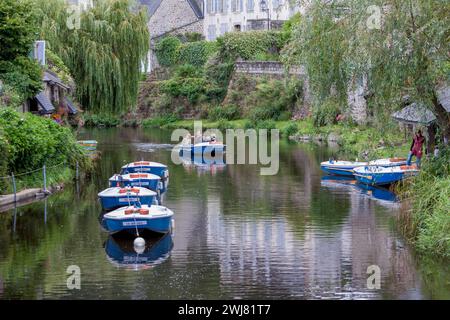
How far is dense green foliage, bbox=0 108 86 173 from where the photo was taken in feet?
100

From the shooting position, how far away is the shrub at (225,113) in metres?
71.6

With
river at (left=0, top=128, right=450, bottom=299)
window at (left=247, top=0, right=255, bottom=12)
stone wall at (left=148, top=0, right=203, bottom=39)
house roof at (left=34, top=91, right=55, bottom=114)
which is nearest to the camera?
river at (left=0, top=128, right=450, bottom=299)

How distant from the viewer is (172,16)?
85812 millimetres

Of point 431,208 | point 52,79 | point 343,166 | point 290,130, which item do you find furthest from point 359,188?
point 290,130

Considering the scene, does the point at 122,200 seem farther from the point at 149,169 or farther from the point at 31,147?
the point at 149,169

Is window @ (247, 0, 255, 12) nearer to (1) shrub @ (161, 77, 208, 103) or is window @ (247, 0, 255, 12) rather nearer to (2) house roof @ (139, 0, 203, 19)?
(2) house roof @ (139, 0, 203, 19)

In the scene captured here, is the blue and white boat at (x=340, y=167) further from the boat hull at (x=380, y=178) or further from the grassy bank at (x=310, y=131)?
the boat hull at (x=380, y=178)

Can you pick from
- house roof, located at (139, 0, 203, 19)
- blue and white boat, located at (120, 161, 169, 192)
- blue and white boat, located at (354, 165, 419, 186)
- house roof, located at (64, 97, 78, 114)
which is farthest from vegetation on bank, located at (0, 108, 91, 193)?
house roof, located at (139, 0, 203, 19)

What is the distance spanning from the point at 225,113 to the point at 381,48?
159 feet

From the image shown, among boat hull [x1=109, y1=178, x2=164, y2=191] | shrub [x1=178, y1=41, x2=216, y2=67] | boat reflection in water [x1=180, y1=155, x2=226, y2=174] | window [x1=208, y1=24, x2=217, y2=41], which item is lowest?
boat reflection in water [x1=180, y1=155, x2=226, y2=174]

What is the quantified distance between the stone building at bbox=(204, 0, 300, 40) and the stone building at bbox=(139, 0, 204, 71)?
1467 mm

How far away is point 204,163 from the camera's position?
47.3 m

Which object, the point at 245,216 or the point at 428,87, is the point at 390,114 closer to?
the point at 428,87
